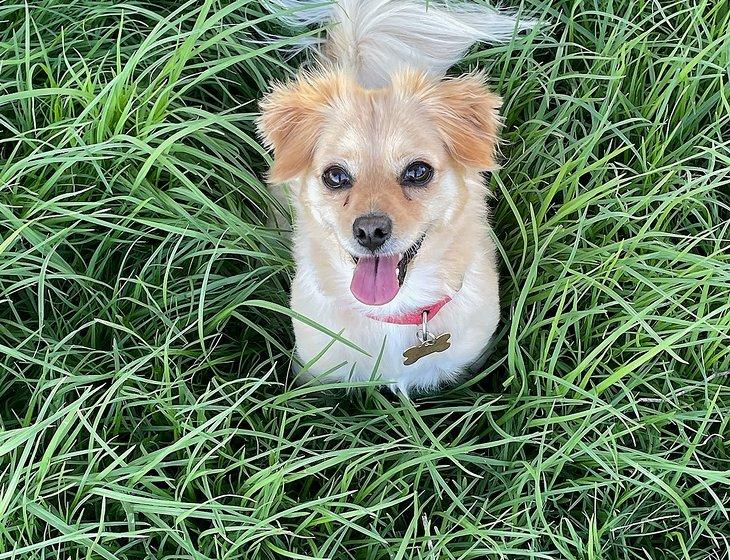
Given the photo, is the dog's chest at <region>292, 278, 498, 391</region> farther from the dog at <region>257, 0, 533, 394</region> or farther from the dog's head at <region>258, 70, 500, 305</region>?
the dog's head at <region>258, 70, 500, 305</region>

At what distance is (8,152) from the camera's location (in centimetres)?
284

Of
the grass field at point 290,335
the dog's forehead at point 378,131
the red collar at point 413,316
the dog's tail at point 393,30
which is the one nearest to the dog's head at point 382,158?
the dog's forehead at point 378,131

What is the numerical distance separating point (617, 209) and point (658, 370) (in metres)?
0.61

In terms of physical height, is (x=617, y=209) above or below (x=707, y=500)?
above

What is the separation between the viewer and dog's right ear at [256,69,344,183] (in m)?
2.29

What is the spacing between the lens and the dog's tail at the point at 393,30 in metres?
2.85

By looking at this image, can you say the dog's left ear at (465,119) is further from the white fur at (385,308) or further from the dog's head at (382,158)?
the white fur at (385,308)

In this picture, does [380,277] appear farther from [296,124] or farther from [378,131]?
[296,124]

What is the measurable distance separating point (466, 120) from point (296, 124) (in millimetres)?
537

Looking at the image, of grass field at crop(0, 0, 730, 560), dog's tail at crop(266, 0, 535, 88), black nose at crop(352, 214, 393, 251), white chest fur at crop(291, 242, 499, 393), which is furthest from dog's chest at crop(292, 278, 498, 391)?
dog's tail at crop(266, 0, 535, 88)

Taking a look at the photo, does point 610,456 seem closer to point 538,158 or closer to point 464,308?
point 464,308

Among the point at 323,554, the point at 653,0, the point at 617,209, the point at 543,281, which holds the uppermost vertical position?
the point at 653,0

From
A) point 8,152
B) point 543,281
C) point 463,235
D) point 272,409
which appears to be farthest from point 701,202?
point 8,152

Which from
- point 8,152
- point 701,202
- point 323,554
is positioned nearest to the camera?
point 323,554
